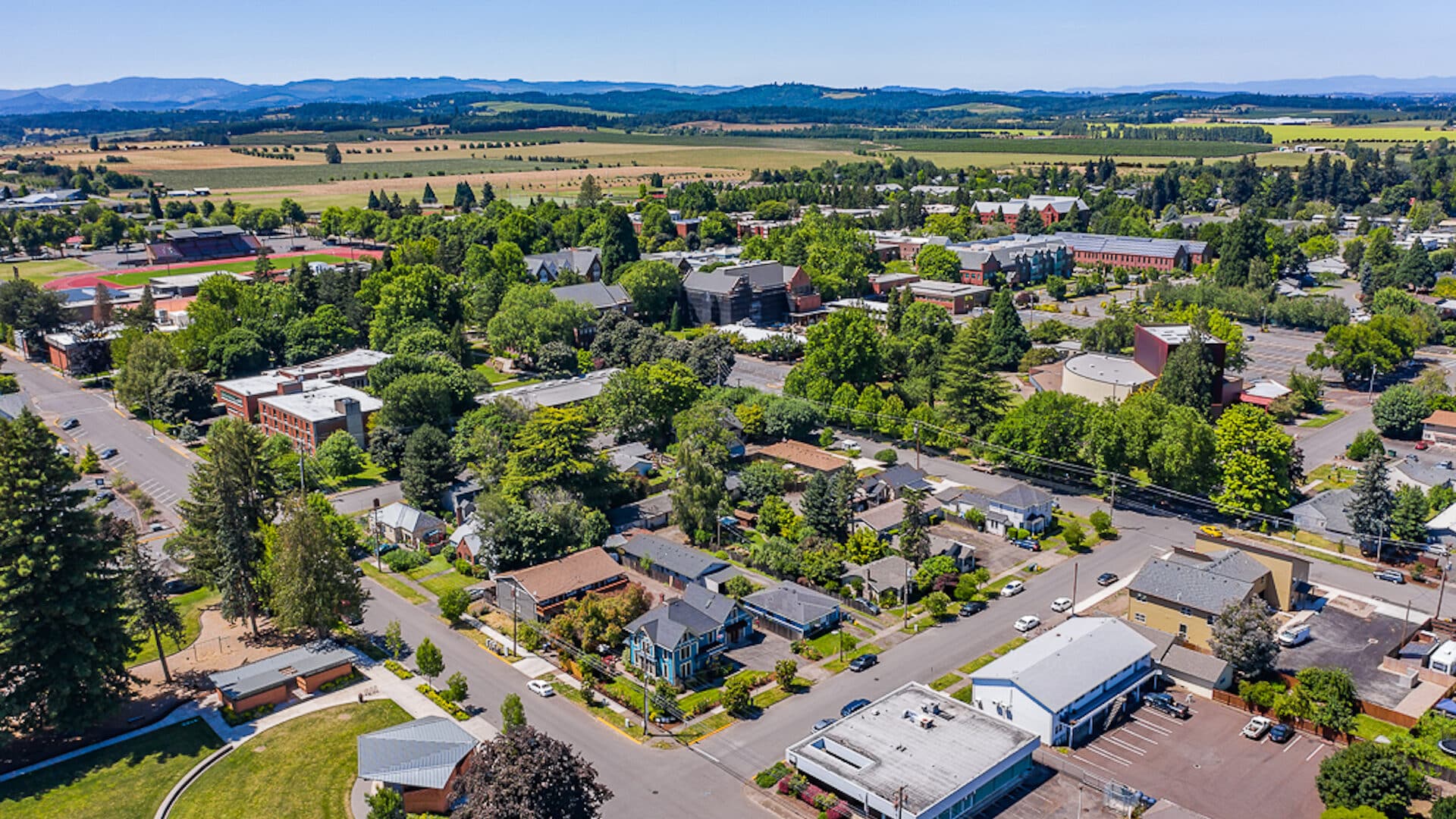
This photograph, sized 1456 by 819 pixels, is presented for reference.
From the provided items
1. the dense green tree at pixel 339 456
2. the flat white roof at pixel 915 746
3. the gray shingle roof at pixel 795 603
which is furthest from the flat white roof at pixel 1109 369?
the dense green tree at pixel 339 456

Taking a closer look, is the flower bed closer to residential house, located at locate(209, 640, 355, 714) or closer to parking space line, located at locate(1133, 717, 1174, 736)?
residential house, located at locate(209, 640, 355, 714)

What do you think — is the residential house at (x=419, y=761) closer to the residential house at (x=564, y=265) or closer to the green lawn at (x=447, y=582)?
the green lawn at (x=447, y=582)

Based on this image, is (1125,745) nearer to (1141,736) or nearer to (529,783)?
(1141,736)

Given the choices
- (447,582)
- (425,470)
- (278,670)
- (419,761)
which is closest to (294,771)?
(419,761)

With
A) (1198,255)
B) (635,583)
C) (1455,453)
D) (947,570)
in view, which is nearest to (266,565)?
(635,583)

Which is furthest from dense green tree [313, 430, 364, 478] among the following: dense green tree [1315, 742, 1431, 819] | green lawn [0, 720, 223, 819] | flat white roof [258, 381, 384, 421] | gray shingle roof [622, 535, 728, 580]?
dense green tree [1315, 742, 1431, 819]

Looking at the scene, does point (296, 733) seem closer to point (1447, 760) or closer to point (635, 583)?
point (635, 583)
